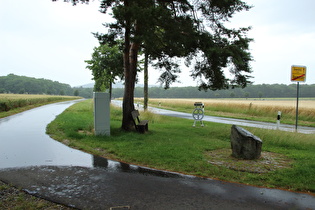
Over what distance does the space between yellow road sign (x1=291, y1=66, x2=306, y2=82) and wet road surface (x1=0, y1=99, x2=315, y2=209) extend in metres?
9.46

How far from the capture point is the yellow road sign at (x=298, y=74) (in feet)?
39.5

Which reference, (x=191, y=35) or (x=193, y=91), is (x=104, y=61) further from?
(x=193, y=91)

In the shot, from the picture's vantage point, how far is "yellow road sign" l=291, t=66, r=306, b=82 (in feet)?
39.5

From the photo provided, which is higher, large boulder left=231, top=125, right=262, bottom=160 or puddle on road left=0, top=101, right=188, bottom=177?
large boulder left=231, top=125, right=262, bottom=160

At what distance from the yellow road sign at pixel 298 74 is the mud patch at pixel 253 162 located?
656 cm

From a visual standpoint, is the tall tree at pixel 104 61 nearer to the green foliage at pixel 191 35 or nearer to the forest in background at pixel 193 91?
the green foliage at pixel 191 35

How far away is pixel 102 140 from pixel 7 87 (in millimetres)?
136231

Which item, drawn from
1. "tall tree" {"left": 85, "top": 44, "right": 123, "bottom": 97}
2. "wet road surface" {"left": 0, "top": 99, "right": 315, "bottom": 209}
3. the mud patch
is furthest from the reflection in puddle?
"tall tree" {"left": 85, "top": 44, "right": 123, "bottom": 97}

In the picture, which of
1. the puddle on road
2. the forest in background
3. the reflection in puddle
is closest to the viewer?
the reflection in puddle

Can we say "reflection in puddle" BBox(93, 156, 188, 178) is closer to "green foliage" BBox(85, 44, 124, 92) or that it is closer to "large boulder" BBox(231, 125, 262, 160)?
"large boulder" BBox(231, 125, 262, 160)

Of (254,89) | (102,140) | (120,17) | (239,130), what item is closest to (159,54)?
(120,17)

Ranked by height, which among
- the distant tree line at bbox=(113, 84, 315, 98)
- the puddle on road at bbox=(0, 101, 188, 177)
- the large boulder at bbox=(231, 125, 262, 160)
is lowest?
the puddle on road at bbox=(0, 101, 188, 177)

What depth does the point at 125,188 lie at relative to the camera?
4.21 metres

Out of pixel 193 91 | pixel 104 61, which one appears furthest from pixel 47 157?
pixel 193 91
